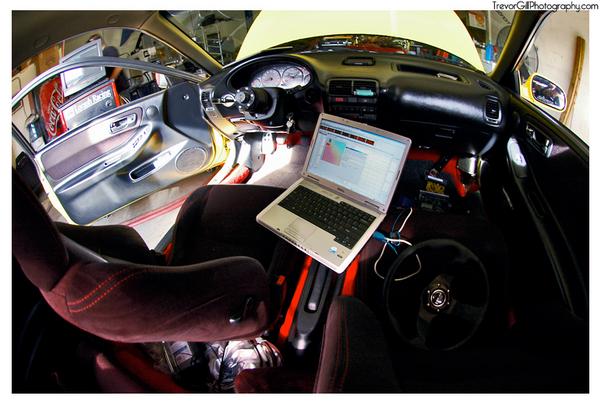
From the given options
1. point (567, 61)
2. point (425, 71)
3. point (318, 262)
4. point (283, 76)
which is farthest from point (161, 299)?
point (567, 61)

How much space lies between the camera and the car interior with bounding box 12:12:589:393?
0.61m

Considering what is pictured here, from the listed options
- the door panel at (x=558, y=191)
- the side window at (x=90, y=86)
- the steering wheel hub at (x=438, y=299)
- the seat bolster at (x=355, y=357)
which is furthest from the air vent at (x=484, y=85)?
the side window at (x=90, y=86)

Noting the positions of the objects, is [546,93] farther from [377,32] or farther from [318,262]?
[318,262]

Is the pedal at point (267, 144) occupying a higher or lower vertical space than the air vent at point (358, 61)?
lower

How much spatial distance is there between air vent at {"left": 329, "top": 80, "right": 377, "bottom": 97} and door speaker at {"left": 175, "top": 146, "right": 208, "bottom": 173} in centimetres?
91

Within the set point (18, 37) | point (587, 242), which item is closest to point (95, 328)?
point (18, 37)

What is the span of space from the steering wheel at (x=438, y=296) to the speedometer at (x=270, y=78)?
949mm

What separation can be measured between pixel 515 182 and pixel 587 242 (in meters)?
0.40

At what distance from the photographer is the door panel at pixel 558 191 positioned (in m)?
0.78

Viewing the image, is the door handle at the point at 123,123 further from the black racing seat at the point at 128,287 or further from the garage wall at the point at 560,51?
the garage wall at the point at 560,51

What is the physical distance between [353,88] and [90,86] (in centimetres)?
154

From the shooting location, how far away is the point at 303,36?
63.4 inches

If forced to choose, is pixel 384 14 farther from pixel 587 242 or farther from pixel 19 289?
pixel 19 289

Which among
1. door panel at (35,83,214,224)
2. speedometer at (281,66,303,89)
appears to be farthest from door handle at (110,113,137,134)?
speedometer at (281,66,303,89)
